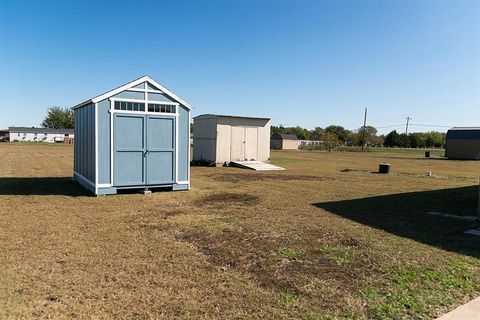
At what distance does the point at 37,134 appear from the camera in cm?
10188

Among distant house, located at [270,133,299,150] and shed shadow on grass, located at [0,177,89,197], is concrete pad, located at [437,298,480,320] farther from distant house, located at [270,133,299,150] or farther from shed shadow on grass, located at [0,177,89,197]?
distant house, located at [270,133,299,150]

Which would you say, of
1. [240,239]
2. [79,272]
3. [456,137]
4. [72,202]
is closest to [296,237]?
[240,239]

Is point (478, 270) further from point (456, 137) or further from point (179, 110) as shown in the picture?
point (456, 137)

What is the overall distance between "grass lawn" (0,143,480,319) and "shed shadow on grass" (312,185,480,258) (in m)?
0.04

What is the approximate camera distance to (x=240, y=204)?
400 inches

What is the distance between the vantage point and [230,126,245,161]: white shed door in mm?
24312

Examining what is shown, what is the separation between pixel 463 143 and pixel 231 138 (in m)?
36.6

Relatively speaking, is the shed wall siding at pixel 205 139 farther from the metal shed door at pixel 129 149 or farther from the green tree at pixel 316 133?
the green tree at pixel 316 133

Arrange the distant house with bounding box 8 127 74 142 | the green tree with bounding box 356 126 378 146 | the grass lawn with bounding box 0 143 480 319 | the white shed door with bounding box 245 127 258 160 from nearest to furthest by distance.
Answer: the grass lawn with bounding box 0 143 480 319 < the white shed door with bounding box 245 127 258 160 < the distant house with bounding box 8 127 74 142 < the green tree with bounding box 356 126 378 146

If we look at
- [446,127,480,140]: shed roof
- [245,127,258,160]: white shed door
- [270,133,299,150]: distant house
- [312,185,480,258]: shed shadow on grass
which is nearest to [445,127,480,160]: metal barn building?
[446,127,480,140]: shed roof

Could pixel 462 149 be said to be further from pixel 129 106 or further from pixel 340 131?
pixel 340 131

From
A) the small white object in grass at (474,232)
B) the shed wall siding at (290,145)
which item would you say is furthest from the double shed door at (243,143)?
the shed wall siding at (290,145)

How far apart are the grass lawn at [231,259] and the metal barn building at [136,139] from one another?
50.4 inches

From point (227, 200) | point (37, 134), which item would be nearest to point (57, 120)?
point (37, 134)
